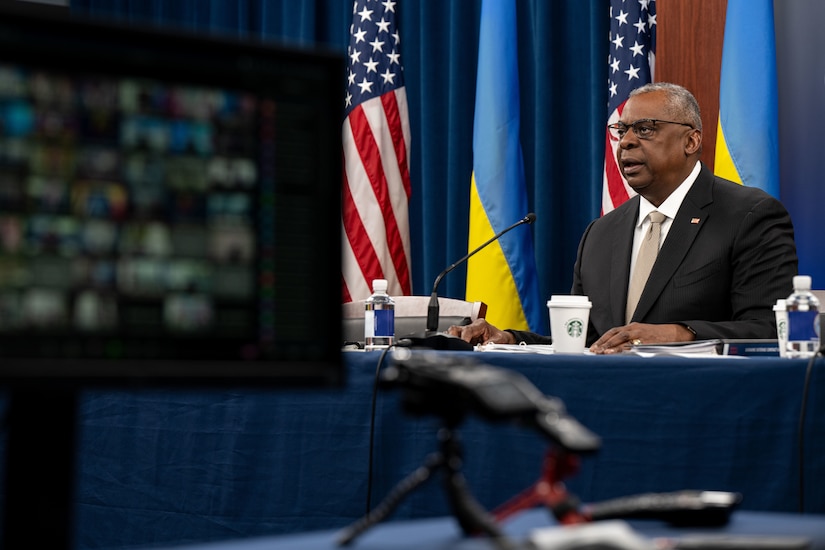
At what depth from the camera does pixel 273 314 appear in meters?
0.88

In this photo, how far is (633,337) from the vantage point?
2455 millimetres

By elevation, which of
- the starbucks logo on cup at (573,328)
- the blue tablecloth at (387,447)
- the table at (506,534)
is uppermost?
the starbucks logo on cup at (573,328)

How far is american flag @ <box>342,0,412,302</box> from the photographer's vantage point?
490 centimetres

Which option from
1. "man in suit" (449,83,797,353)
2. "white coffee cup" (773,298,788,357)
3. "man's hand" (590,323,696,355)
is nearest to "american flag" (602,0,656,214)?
"man in suit" (449,83,797,353)

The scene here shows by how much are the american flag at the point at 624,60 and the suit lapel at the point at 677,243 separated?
105 cm

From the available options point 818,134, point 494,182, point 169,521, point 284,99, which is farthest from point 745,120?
point 284,99

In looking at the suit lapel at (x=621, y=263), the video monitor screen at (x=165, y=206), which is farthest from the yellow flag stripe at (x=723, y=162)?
the video monitor screen at (x=165, y=206)

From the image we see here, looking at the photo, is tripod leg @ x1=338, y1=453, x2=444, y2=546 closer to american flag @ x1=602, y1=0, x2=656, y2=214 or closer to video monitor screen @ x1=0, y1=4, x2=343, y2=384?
video monitor screen @ x1=0, y1=4, x2=343, y2=384

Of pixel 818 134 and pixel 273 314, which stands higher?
pixel 818 134

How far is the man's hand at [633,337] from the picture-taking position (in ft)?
7.93

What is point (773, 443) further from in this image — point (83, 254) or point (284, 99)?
point (83, 254)

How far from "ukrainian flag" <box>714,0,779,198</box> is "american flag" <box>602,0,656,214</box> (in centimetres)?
40

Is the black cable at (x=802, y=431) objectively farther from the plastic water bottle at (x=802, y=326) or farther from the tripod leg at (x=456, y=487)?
the tripod leg at (x=456, y=487)

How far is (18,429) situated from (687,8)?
13.3 ft
